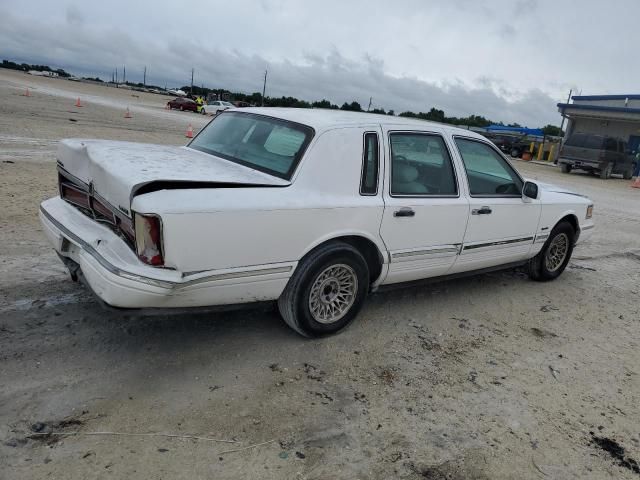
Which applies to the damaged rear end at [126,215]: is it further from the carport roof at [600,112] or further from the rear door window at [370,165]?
the carport roof at [600,112]

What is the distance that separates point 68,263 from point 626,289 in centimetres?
584

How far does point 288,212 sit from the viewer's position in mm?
3393

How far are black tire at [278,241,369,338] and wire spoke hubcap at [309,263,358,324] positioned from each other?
22mm

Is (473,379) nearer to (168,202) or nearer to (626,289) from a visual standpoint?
(168,202)

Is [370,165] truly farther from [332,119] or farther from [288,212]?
[288,212]

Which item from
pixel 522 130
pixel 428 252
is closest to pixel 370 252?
pixel 428 252

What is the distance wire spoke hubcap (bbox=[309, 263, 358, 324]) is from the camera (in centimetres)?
381

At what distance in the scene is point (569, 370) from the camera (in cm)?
398

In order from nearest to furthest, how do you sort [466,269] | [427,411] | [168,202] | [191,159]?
[168,202] < [427,411] < [191,159] < [466,269]

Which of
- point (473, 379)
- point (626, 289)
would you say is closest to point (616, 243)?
point (626, 289)

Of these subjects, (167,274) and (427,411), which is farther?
(427,411)

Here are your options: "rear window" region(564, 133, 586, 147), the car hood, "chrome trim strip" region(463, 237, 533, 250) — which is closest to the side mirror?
"chrome trim strip" region(463, 237, 533, 250)

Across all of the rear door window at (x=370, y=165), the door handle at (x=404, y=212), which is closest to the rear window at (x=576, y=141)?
the door handle at (x=404, y=212)

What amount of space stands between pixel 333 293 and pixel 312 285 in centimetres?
31
